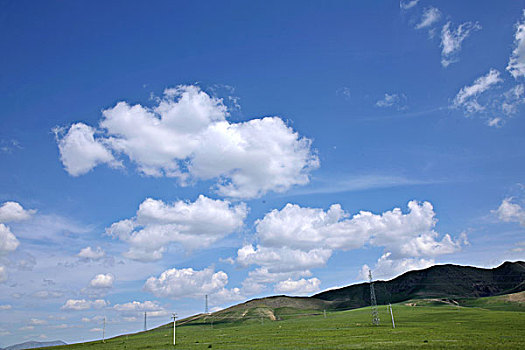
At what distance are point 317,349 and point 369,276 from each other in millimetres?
78655

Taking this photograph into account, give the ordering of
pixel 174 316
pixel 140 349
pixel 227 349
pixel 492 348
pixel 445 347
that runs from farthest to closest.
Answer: pixel 174 316, pixel 140 349, pixel 227 349, pixel 445 347, pixel 492 348

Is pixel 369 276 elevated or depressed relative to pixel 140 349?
elevated

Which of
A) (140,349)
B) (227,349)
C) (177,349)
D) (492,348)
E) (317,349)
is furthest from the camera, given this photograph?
(140,349)

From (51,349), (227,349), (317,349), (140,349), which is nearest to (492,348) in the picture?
(317,349)

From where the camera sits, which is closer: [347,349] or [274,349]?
[347,349]

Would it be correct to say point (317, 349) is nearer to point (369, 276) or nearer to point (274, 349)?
point (274, 349)

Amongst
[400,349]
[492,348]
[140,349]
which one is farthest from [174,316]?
[492,348]

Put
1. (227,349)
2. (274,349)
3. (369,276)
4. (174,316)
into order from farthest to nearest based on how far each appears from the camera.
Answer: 1. (369,276)
2. (174,316)
3. (227,349)
4. (274,349)

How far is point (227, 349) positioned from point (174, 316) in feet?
158

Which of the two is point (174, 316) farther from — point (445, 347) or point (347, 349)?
point (445, 347)

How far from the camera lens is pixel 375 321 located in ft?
491

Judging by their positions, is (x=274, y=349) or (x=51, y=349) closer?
(x=274, y=349)

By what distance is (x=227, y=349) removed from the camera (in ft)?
270

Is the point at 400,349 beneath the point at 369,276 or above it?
beneath
